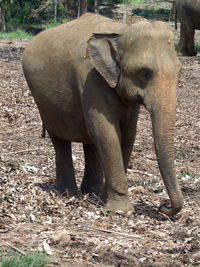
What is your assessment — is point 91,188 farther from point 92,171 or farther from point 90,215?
point 90,215

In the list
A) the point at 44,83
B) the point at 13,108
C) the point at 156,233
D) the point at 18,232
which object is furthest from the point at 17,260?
the point at 13,108

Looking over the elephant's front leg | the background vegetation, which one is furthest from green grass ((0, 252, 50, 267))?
the background vegetation

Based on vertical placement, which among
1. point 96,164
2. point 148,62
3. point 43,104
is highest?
point 148,62

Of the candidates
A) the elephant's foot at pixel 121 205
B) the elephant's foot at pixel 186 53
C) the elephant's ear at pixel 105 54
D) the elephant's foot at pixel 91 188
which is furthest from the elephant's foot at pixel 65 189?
the elephant's foot at pixel 186 53

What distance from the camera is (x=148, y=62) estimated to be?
714cm

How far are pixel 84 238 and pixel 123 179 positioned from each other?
50.2 inches

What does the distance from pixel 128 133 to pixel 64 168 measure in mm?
→ 1123

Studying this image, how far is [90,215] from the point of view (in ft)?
24.6

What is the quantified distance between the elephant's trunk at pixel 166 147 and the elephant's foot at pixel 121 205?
2.58ft

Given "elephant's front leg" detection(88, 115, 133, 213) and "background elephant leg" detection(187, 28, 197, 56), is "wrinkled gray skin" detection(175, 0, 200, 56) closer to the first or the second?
"background elephant leg" detection(187, 28, 197, 56)

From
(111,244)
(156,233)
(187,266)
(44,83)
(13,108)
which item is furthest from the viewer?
(13,108)

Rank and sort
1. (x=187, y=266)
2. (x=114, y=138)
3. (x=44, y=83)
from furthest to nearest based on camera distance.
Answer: (x=44, y=83), (x=114, y=138), (x=187, y=266)

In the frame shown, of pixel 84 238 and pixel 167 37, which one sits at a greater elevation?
pixel 167 37

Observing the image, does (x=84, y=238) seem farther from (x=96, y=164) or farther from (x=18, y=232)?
(x=96, y=164)
